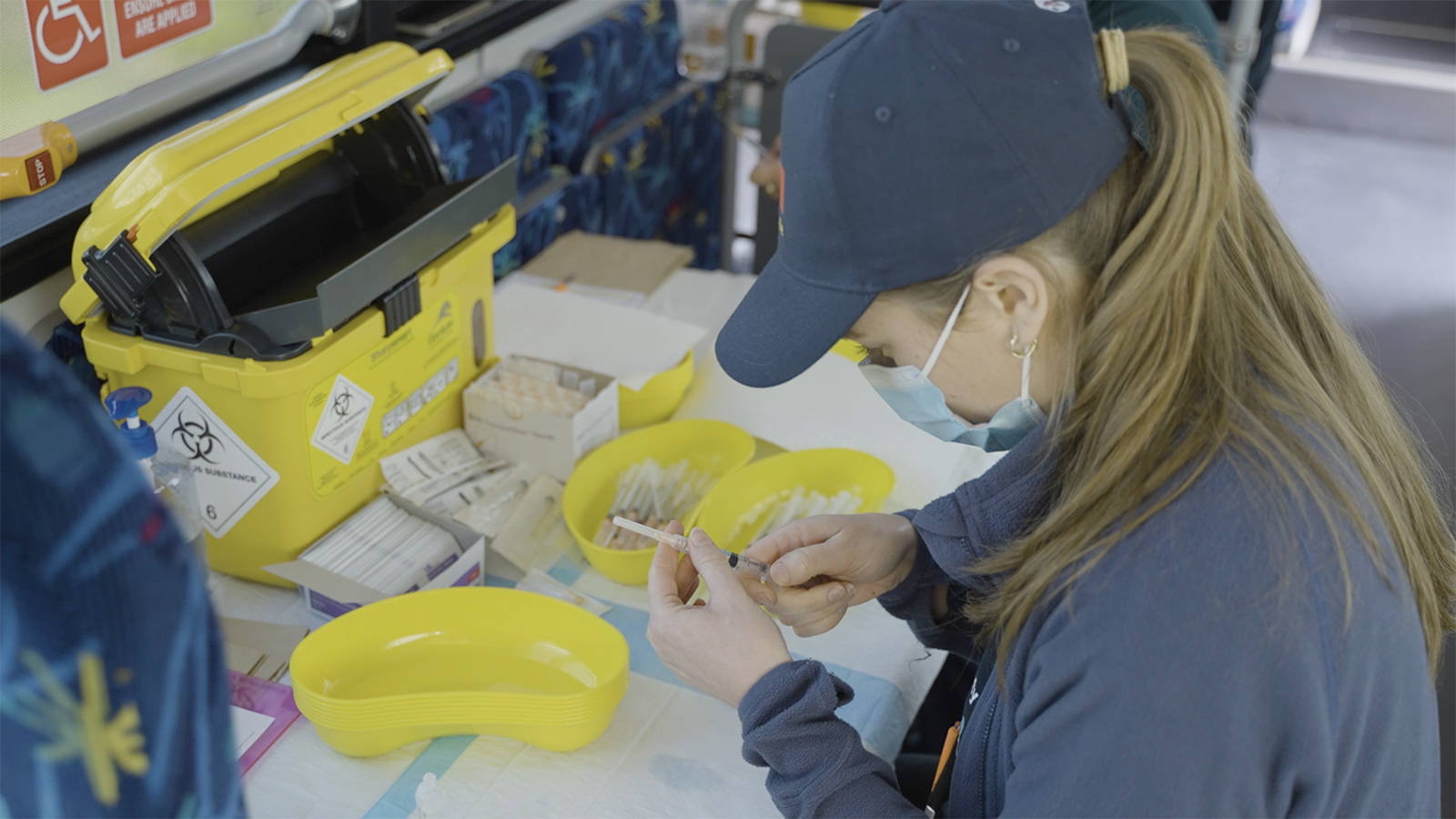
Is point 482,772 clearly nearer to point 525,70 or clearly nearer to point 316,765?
point 316,765

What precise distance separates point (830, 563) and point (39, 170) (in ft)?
3.17

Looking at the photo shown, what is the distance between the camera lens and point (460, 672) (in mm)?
1199

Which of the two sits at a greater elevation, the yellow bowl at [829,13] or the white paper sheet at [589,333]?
the yellow bowl at [829,13]

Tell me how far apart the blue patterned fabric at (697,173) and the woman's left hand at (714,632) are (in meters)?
1.96

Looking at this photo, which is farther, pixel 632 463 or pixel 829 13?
pixel 829 13

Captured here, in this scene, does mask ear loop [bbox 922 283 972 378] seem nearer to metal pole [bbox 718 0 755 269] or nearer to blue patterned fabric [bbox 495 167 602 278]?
blue patterned fabric [bbox 495 167 602 278]

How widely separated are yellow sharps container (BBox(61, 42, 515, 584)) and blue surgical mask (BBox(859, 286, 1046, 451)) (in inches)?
23.1

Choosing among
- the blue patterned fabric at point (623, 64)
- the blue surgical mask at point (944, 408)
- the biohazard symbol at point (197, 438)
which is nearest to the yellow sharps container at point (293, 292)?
the biohazard symbol at point (197, 438)

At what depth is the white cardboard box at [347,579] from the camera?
4.06 ft

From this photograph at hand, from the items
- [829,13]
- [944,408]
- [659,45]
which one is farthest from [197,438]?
[829,13]

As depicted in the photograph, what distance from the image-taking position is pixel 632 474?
4.96 feet

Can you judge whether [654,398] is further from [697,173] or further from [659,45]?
[697,173]

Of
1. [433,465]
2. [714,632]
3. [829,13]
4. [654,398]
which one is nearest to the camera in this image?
[714,632]

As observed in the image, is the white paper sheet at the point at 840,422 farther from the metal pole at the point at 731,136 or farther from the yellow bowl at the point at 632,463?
the metal pole at the point at 731,136
